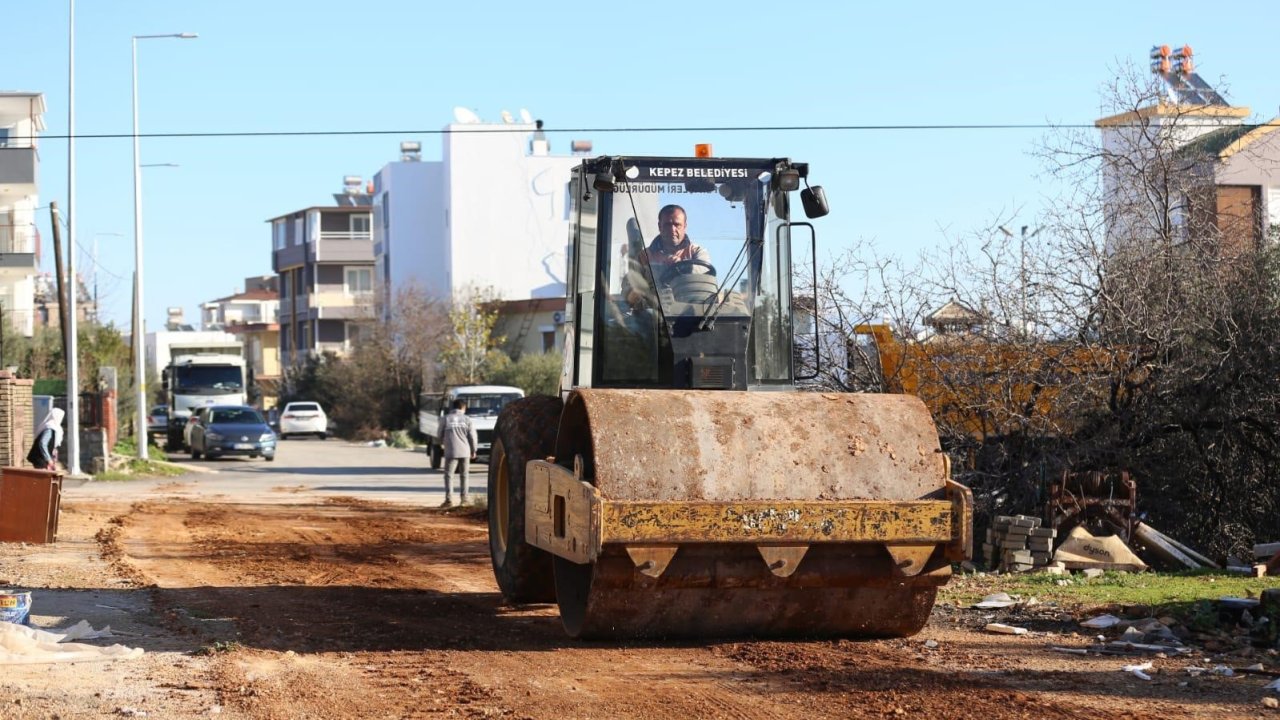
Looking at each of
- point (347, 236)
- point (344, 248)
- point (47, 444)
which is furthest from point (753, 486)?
point (347, 236)

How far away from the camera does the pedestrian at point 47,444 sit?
63.7 ft

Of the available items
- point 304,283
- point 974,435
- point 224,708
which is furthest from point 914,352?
point 304,283

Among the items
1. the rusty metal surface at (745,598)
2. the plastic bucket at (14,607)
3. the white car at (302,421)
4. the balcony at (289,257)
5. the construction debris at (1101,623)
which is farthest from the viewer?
the balcony at (289,257)

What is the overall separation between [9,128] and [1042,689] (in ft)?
156

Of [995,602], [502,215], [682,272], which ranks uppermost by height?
[502,215]

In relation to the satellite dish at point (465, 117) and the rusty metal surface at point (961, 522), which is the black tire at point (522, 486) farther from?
the satellite dish at point (465, 117)

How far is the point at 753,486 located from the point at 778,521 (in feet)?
0.95

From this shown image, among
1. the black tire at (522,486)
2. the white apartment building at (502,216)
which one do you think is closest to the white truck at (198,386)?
the white apartment building at (502,216)

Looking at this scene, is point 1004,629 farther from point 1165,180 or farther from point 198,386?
point 198,386

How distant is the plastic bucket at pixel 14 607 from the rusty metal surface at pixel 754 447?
397 centimetres

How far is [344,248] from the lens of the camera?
9250cm

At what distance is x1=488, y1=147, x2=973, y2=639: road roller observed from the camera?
331 inches

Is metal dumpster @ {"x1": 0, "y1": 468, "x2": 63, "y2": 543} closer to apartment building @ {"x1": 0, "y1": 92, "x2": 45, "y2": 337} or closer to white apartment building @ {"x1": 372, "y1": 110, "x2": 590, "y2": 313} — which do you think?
apartment building @ {"x1": 0, "y1": 92, "x2": 45, "y2": 337}

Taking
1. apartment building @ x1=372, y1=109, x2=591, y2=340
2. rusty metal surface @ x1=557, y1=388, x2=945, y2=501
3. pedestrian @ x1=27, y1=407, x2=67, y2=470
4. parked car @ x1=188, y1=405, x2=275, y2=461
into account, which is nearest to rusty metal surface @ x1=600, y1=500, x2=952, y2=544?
rusty metal surface @ x1=557, y1=388, x2=945, y2=501
